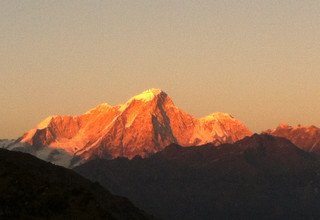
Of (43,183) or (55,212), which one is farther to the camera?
(43,183)

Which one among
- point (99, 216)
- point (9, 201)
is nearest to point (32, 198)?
point (9, 201)

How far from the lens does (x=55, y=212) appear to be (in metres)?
117

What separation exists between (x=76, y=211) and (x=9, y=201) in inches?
552

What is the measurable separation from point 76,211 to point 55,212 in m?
3.47

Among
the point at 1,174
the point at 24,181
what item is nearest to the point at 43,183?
the point at 24,181

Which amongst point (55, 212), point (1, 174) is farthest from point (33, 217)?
point (1, 174)

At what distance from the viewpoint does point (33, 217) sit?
4550 inches

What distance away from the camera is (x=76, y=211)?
117 meters

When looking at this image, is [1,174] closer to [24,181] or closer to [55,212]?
[24,181]

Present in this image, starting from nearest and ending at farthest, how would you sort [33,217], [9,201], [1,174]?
[33,217] → [9,201] → [1,174]

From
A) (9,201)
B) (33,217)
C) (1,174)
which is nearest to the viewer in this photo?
(33,217)

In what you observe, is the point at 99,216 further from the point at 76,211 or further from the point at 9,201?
the point at 9,201

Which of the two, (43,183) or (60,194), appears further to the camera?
(43,183)

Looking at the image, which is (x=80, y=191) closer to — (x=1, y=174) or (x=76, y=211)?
(x=76, y=211)
